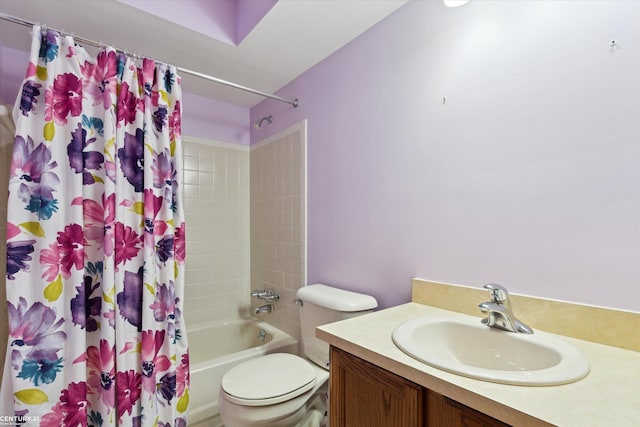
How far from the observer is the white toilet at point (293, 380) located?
3.62 feet

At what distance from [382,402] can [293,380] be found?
63 cm

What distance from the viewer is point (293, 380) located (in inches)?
48.0

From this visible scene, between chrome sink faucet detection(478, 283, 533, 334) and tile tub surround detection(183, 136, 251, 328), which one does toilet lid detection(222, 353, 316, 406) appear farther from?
tile tub surround detection(183, 136, 251, 328)

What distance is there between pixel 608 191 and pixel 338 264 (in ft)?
3.69

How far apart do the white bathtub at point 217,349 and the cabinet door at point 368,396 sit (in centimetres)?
91

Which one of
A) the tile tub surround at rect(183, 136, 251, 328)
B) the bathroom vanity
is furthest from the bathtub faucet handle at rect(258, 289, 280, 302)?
the bathroom vanity

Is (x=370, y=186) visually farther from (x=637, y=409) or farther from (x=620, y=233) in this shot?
(x=637, y=409)

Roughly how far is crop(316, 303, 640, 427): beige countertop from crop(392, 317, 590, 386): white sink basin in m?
0.02

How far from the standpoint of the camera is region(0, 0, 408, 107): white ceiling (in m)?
1.29

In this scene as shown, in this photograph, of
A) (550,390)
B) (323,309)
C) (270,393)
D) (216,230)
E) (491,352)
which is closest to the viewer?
(550,390)

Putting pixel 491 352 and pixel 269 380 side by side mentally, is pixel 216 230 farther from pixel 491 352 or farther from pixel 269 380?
pixel 491 352

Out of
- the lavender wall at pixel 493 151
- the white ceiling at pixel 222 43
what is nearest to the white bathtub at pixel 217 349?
the lavender wall at pixel 493 151

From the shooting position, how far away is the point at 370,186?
4.59 feet

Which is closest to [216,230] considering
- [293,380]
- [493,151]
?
[293,380]
